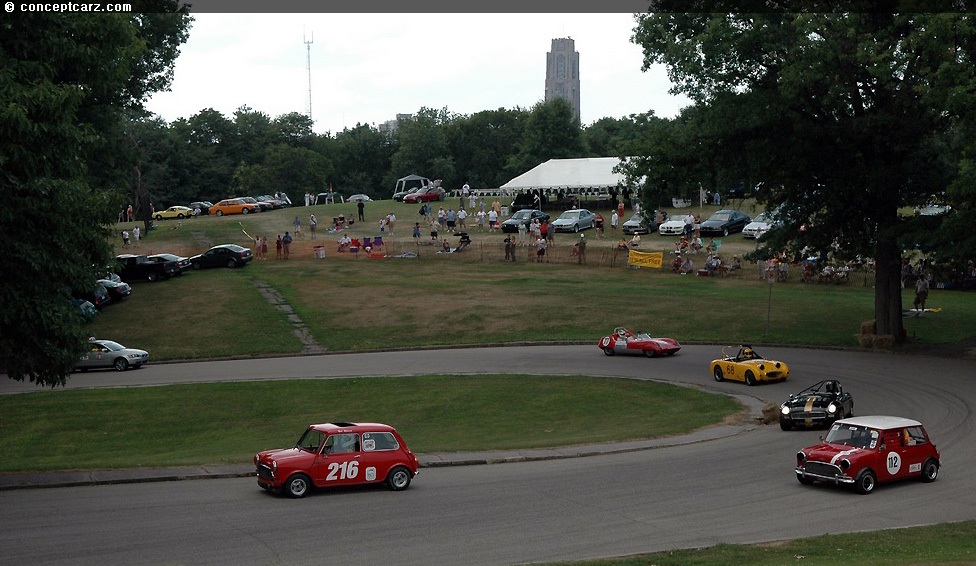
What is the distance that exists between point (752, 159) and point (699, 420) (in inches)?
611

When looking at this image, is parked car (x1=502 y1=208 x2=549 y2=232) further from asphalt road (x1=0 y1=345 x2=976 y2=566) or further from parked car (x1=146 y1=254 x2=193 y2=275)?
asphalt road (x1=0 y1=345 x2=976 y2=566)

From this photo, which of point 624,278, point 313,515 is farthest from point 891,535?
point 624,278

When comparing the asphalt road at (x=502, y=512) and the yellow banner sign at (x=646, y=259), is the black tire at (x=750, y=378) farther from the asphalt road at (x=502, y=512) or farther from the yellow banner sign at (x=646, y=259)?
the yellow banner sign at (x=646, y=259)

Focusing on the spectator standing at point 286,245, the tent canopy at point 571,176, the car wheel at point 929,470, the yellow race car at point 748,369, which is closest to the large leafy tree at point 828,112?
the yellow race car at point 748,369

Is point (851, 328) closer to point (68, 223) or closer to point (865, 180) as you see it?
point (865, 180)

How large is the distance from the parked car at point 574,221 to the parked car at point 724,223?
9.00 meters

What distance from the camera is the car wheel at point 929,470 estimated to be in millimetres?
21812

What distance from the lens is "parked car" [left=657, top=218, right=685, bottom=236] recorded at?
72125mm

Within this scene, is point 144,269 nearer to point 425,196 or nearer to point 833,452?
point 425,196

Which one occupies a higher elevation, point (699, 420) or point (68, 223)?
point (68, 223)

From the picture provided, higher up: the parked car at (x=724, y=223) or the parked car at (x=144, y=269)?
the parked car at (x=724, y=223)

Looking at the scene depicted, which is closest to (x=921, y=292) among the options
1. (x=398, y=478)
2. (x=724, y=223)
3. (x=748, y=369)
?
(x=748, y=369)

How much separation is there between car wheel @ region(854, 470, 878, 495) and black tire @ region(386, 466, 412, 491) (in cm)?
939

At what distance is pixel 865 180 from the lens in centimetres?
4131
